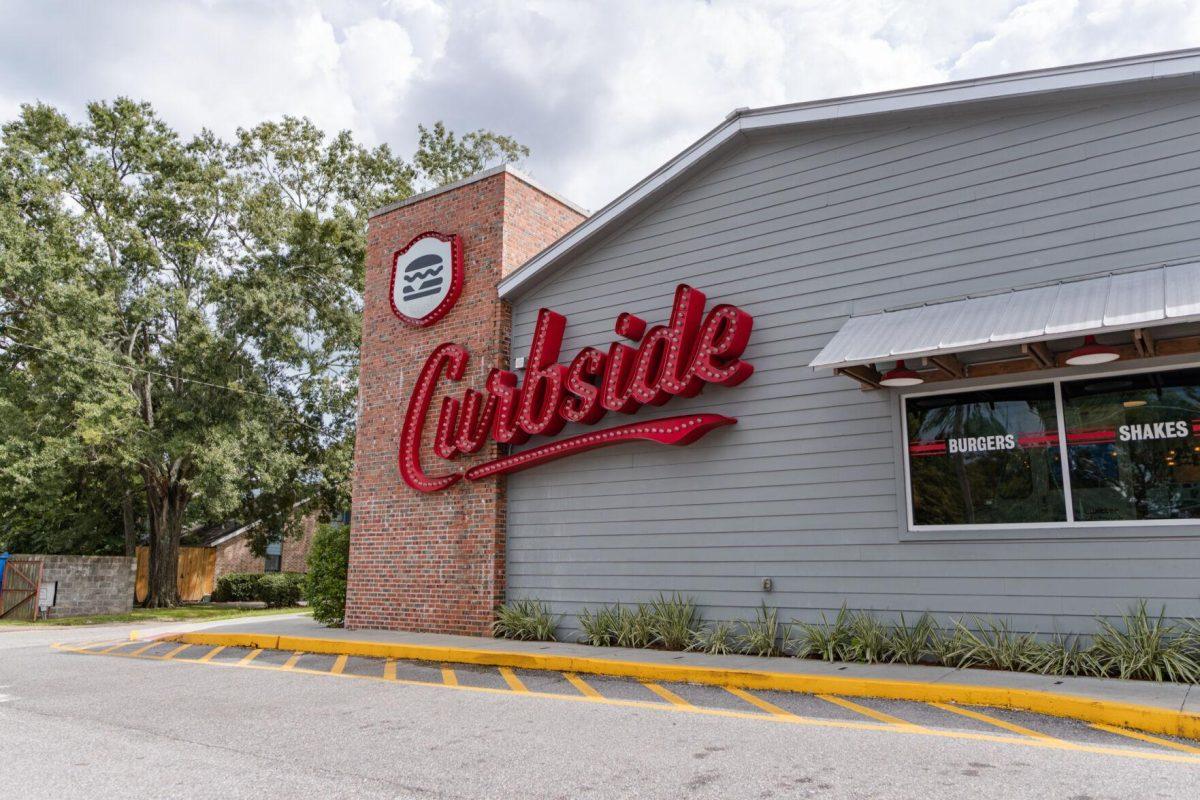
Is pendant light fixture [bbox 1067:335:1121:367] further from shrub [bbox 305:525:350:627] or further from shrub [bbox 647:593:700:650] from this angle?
shrub [bbox 305:525:350:627]

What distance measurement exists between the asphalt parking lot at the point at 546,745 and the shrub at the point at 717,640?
1.53 metres

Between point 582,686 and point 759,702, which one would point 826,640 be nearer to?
point 759,702

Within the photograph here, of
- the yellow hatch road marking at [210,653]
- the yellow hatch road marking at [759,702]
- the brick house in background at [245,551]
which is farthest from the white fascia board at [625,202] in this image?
the brick house in background at [245,551]

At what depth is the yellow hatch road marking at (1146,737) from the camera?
5598mm

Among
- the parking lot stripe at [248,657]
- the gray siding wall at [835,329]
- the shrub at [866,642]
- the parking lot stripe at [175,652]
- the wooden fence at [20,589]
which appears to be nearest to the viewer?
the gray siding wall at [835,329]

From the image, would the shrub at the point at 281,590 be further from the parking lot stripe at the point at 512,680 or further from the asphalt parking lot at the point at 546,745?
the parking lot stripe at the point at 512,680

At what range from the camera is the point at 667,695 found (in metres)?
7.86

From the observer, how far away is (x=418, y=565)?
1317 cm

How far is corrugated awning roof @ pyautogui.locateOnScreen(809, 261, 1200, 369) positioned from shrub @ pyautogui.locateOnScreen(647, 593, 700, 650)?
3.67m

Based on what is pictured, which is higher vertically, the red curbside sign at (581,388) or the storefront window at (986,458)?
the red curbside sign at (581,388)

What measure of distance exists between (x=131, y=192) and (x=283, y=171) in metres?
5.09

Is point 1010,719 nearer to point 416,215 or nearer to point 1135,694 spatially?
point 1135,694

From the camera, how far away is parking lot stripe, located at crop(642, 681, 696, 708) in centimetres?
744

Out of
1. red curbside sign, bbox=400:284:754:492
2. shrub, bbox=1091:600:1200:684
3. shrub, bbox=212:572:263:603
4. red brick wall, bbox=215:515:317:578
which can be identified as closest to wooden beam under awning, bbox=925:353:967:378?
red curbside sign, bbox=400:284:754:492
